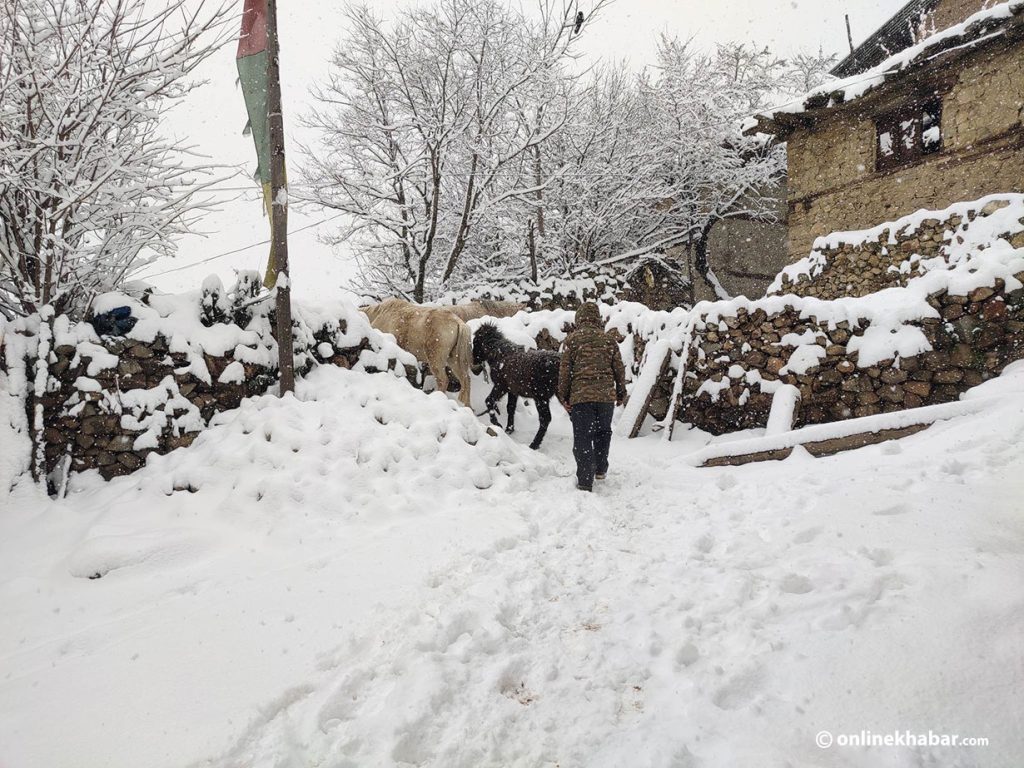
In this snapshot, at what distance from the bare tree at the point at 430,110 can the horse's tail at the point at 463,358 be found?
6.53m

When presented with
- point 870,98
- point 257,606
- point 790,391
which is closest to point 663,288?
point 870,98

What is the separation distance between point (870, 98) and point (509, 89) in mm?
7844

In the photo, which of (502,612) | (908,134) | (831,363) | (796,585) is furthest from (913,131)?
(502,612)

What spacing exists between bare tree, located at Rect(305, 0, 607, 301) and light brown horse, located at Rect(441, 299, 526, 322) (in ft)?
6.73

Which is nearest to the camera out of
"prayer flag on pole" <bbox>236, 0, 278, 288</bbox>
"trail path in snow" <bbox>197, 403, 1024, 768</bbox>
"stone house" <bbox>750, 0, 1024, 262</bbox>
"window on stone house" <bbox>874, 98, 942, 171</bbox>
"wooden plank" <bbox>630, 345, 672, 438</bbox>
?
"trail path in snow" <bbox>197, 403, 1024, 768</bbox>

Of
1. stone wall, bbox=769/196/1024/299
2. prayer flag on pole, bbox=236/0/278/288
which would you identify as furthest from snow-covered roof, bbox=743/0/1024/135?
prayer flag on pole, bbox=236/0/278/288

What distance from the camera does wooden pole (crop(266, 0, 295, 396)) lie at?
193 inches

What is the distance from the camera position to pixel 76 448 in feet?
12.6

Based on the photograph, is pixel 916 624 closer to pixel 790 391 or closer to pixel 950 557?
pixel 950 557

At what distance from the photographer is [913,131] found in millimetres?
10102

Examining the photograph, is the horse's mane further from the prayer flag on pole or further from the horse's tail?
the prayer flag on pole

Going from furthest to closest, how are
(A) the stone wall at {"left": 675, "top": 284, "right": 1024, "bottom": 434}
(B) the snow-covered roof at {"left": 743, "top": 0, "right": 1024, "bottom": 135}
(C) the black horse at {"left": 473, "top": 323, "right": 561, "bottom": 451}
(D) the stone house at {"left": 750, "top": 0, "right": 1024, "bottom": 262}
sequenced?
(D) the stone house at {"left": 750, "top": 0, "right": 1024, "bottom": 262}, (B) the snow-covered roof at {"left": 743, "top": 0, "right": 1024, "bottom": 135}, (C) the black horse at {"left": 473, "top": 323, "right": 561, "bottom": 451}, (A) the stone wall at {"left": 675, "top": 284, "right": 1024, "bottom": 434}

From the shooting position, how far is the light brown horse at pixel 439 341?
7.27 meters

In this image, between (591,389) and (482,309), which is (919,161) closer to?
(482,309)
